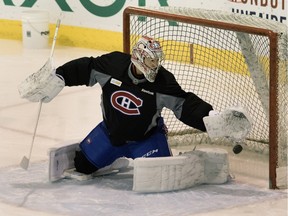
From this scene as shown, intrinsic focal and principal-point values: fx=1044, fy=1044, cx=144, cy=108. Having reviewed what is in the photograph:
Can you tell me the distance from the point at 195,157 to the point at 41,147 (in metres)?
1.17

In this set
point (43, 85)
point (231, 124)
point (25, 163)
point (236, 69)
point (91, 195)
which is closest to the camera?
point (231, 124)

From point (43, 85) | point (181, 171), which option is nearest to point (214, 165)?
point (181, 171)

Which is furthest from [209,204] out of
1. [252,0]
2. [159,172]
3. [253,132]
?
[252,0]

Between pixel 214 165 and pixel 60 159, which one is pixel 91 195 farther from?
pixel 214 165

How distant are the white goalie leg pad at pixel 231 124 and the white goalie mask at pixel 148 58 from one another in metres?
0.35

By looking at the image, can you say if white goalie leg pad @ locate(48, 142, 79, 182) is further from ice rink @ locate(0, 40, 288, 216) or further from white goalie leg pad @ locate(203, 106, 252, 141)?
white goalie leg pad @ locate(203, 106, 252, 141)

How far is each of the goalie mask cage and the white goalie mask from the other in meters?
0.48

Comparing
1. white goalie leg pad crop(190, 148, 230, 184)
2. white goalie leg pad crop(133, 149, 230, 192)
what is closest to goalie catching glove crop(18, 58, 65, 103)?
white goalie leg pad crop(133, 149, 230, 192)

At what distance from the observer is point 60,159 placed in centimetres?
522

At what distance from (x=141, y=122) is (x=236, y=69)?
1210 millimetres

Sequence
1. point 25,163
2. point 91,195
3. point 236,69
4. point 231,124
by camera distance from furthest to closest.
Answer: point 236,69 → point 25,163 → point 91,195 → point 231,124

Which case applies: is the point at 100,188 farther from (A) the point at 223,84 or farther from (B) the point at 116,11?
(B) the point at 116,11

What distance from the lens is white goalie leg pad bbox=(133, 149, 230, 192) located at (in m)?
4.92

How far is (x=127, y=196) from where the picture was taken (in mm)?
4953
